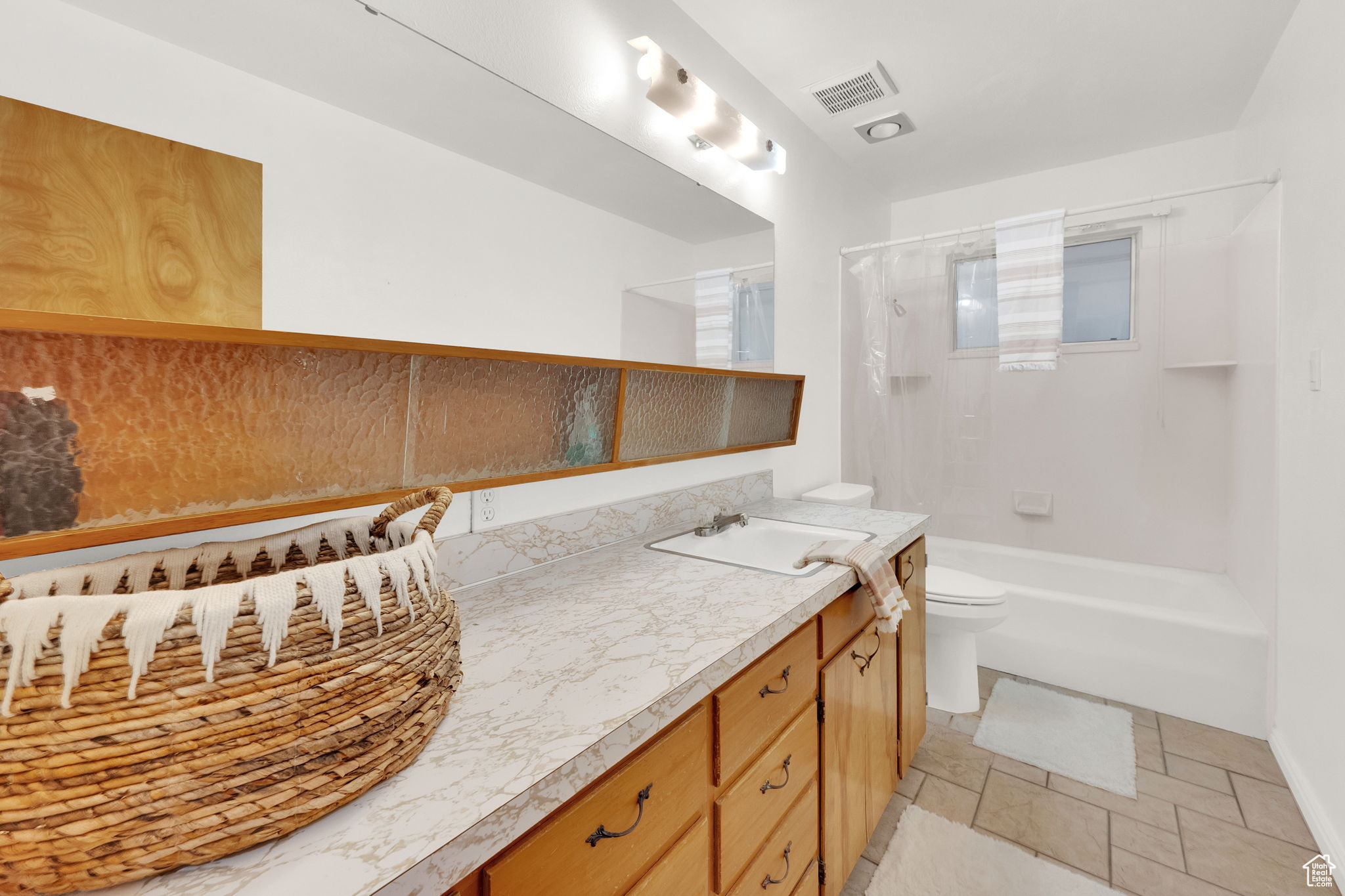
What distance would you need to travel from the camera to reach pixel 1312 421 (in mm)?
1615

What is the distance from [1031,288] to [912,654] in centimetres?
150

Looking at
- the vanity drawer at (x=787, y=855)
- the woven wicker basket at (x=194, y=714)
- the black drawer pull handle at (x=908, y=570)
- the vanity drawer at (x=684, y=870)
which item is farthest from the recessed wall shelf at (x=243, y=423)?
the black drawer pull handle at (x=908, y=570)

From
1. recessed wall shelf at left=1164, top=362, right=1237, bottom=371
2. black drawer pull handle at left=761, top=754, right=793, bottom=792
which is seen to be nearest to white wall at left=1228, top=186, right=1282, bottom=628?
recessed wall shelf at left=1164, top=362, right=1237, bottom=371

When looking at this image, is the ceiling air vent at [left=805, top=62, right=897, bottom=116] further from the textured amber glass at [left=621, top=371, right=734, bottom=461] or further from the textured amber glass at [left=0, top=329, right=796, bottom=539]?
the textured amber glass at [left=0, top=329, right=796, bottom=539]

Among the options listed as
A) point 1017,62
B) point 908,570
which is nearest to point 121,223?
point 908,570

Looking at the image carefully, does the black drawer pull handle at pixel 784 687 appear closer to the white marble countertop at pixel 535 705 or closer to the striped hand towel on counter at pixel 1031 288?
the white marble countertop at pixel 535 705

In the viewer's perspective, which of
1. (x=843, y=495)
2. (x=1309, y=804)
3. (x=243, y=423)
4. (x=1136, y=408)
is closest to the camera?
(x=243, y=423)

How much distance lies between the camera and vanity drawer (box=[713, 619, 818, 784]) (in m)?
0.87

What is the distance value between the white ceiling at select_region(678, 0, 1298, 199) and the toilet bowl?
1.85m

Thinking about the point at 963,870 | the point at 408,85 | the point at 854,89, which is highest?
the point at 854,89

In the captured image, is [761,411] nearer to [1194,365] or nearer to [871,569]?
[871,569]

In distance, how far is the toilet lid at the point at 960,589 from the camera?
2.01 meters

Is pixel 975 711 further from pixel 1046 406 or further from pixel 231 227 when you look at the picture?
pixel 231 227

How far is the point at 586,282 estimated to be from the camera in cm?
130
